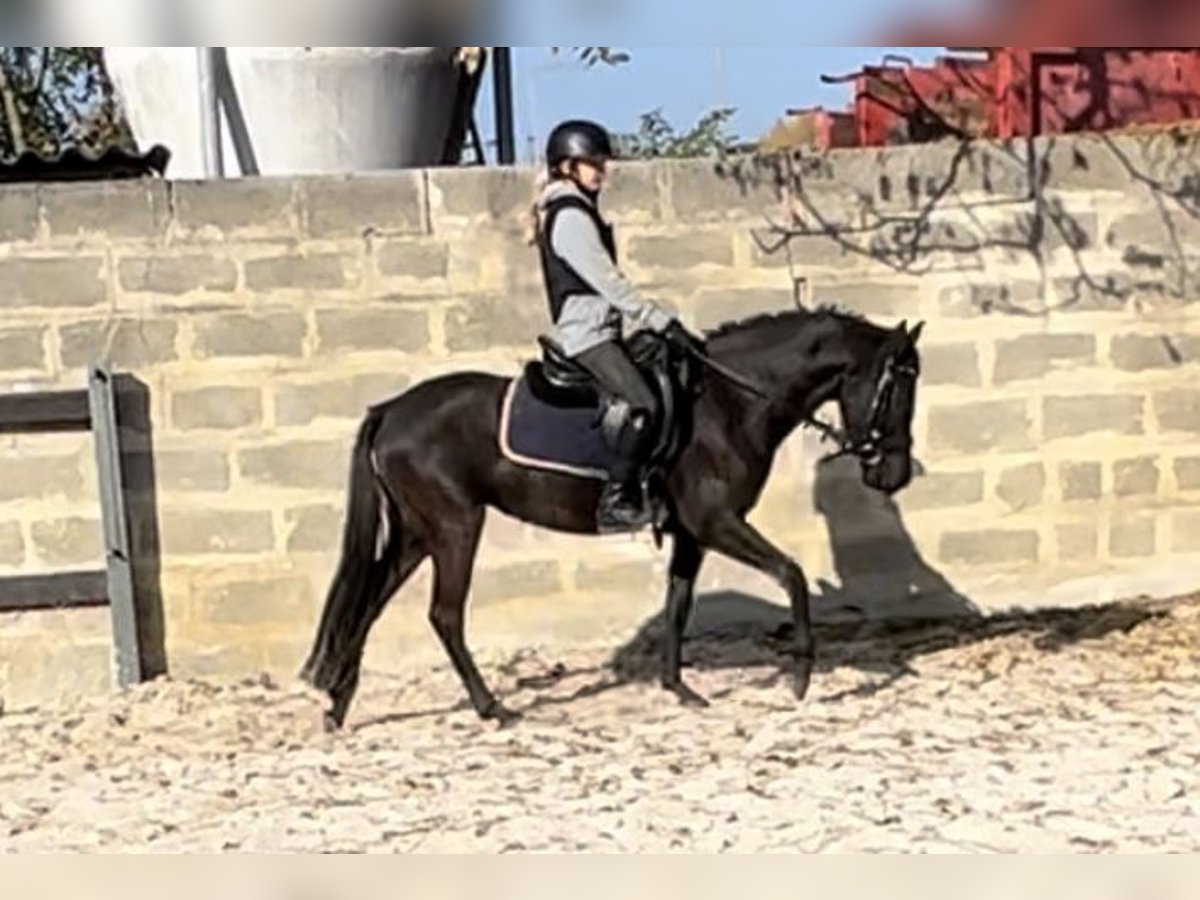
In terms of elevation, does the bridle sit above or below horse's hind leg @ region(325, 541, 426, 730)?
above

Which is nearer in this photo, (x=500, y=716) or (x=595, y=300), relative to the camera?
(x=595, y=300)

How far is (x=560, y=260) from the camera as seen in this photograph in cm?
577

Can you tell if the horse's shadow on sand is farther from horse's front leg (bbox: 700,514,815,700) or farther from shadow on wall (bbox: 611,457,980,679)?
horse's front leg (bbox: 700,514,815,700)

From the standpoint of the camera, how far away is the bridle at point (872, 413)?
20.1 feet

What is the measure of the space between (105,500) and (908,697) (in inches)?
123

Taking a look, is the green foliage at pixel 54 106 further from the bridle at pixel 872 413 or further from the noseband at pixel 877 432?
the noseband at pixel 877 432

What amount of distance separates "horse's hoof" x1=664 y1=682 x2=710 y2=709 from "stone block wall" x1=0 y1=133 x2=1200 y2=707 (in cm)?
97

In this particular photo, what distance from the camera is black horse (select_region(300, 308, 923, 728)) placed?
6086mm

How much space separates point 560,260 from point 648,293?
1.48 meters

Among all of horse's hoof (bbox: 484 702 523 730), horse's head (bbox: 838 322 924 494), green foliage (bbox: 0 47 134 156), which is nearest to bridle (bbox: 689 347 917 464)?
horse's head (bbox: 838 322 924 494)

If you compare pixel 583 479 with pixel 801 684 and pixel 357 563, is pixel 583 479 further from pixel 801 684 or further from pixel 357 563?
pixel 801 684

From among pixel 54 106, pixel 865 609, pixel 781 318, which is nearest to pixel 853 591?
pixel 865 609

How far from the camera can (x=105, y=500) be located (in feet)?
22.8

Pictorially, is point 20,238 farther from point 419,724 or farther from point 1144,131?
point 1144,131
